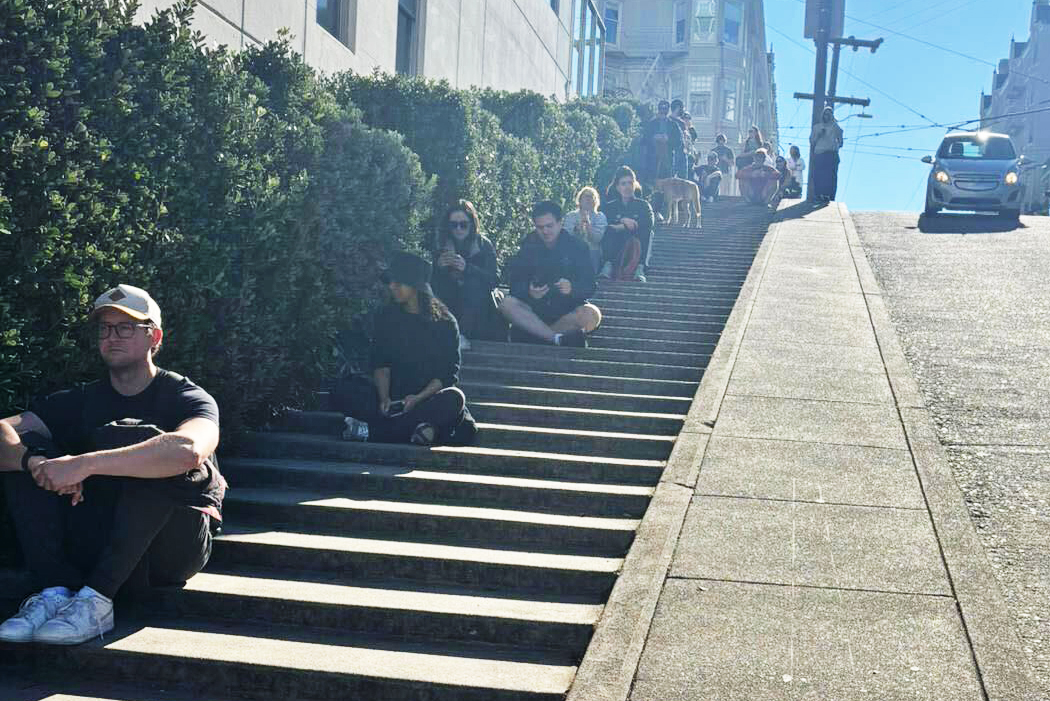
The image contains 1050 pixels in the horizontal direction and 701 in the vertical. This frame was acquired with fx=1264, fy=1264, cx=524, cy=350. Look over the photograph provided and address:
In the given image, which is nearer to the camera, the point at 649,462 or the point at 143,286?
the point at 143,286

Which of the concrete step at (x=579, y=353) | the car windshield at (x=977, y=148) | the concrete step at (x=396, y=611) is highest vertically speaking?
the car windshield at (x=977, y=148)

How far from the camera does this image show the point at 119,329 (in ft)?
18.9

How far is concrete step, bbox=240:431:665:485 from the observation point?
7914mm

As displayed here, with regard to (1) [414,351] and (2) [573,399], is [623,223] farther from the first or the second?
(1) [414,351]

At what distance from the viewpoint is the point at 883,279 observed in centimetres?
1541

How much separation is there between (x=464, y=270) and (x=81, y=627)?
5917 millimetres

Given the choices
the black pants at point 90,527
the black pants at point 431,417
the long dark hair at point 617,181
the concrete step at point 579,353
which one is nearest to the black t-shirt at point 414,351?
the black pants at point 431,417

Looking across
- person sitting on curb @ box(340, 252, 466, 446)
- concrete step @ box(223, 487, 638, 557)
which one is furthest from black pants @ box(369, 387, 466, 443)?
concrete step @ box(223, 487, 638, 557)

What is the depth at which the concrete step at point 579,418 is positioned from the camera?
9.00 meters

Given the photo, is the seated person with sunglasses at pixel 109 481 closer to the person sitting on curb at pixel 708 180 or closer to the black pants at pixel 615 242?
the black pants at pixel 615 242

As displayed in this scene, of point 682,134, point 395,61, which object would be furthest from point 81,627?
point 682,134

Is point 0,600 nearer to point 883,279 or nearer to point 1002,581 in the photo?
point 1002,581

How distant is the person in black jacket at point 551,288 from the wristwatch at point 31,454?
6.00 m

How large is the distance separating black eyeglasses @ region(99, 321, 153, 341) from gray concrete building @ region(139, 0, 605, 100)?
161 inches
